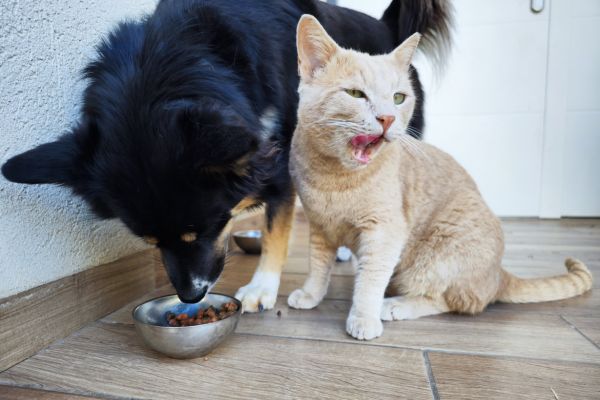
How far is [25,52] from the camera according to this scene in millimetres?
903

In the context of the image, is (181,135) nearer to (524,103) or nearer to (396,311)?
(396,311)

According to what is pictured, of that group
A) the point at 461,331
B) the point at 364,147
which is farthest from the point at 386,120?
the point at 461,331

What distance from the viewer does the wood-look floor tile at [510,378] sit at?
760 mm

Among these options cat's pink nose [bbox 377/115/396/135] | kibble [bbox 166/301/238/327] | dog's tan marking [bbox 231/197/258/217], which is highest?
cat's pink nose [bbox 377/115/396/135]

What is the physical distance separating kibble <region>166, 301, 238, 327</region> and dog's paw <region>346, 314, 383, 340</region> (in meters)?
0.33

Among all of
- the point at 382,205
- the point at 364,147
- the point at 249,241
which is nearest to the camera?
the point at 364,147

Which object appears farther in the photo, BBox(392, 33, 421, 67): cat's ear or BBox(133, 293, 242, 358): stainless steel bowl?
BBox(392, 33, 421, 67): cat's ear

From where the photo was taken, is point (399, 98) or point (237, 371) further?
point (399, 98)

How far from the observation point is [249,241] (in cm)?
202

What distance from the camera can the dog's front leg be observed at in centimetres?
127

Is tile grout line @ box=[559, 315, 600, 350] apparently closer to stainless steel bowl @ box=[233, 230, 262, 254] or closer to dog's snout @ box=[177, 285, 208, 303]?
dog's snout @ box=[177, 285, 208, 303]

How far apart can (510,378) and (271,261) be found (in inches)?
32.4

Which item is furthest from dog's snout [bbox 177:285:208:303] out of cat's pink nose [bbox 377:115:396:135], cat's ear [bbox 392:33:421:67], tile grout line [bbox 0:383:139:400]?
cat's ear [bbox 392:33:421:67]

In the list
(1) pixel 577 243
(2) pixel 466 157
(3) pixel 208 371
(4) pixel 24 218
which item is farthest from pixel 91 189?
(2) pixel 466 157
